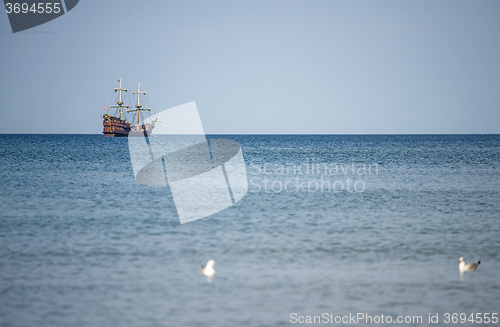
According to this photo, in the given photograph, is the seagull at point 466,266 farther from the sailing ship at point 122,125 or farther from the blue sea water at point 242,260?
the sailing ship at point 122,125

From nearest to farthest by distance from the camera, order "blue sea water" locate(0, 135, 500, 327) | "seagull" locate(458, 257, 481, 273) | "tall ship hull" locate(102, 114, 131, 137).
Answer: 1. "blue sea water" locate(0, 135, 500, 327)
2. "seagull" locate(458, 257, 481, 273)
3. "tall ship hull" locate(102, 114, 131, 137)

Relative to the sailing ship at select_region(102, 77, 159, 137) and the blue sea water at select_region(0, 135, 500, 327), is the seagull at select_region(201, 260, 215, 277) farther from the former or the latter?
the sailing ship at select_region(102, 77, 159, 137)

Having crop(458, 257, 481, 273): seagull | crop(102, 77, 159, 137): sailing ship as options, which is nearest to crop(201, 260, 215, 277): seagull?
crop(458, 257, 481, 273): seagull

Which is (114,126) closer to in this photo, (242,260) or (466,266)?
(242,260)

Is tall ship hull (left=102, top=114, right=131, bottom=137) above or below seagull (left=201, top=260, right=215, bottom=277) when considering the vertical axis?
Result: below

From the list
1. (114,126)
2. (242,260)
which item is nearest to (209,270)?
(242,260)

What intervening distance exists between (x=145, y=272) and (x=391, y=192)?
1966 cm

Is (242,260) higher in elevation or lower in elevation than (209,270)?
lower

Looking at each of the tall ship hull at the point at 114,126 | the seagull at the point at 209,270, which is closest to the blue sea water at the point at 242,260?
the seagull at the point at 209,270

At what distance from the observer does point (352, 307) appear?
991 centimetres

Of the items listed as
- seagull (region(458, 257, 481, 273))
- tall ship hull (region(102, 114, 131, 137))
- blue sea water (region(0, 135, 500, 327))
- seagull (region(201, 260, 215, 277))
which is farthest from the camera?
tall ship hull (region(102, 114, 131, 137))

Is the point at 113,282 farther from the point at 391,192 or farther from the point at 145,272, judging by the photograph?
the point at 391,192

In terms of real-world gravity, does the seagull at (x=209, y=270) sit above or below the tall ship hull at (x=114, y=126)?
above

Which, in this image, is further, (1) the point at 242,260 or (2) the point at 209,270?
(1) the point at 242,260
